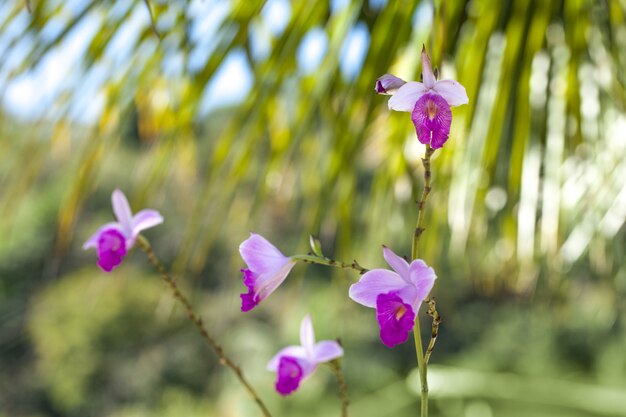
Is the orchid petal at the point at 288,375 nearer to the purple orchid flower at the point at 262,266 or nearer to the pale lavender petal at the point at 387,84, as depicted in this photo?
the purple orchid flower at the point at 262,266

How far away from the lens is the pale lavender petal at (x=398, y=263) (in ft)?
1.35

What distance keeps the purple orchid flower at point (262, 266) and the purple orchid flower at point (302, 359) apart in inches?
2.8

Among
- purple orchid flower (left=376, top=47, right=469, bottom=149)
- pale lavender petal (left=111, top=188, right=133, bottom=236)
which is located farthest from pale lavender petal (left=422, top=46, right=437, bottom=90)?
pale lavender petal (left=111, top=188, right=133, bottom=236)

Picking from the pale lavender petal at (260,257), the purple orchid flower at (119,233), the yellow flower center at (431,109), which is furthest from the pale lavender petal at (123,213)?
the yellow flower center at (431,109)

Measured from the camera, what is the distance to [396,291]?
0.41 m

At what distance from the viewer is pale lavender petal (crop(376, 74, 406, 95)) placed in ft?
1.33

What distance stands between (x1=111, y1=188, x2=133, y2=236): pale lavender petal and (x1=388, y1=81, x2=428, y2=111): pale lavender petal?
204 millimetres

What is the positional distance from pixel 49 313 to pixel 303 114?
14330mm

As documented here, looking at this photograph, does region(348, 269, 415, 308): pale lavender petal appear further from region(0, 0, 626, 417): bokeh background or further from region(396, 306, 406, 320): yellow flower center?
region(0, 0, 626, 417): bokeh background

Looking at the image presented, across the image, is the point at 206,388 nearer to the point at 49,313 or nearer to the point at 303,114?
the point at 49,313

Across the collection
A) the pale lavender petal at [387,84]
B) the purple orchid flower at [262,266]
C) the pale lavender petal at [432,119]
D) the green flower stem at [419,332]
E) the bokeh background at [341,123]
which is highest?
the bokeh background at [341,123]

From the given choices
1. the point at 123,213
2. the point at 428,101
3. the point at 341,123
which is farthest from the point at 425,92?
the point at 341,123

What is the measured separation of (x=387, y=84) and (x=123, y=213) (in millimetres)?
215

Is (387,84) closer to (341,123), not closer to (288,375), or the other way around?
(288,375)
